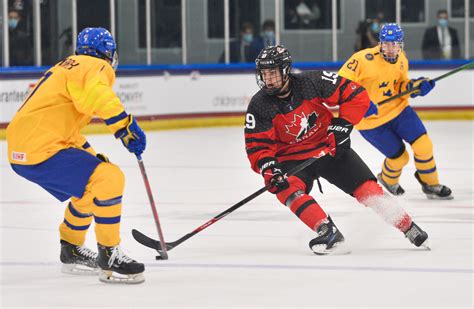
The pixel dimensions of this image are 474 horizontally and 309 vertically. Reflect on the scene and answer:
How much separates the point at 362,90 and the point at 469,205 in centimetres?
191

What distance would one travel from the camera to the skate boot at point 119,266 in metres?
4.75

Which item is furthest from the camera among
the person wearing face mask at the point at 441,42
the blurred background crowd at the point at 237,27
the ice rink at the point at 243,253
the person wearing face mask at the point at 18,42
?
the person wearing face mask at the point at 441,42

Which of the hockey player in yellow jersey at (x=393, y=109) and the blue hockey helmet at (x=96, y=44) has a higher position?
the blue hockey helmet at (x=96, y=44)

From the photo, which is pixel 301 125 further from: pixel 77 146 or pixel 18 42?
pixel 18 42

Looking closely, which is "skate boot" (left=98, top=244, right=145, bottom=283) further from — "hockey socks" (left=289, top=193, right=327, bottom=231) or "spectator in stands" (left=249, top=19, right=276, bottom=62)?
"spectator in stands" (left=249, top=19, right=276, bottom=62)

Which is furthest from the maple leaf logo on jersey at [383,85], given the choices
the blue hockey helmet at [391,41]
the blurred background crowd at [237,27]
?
the blurred background crowd at [237,27]

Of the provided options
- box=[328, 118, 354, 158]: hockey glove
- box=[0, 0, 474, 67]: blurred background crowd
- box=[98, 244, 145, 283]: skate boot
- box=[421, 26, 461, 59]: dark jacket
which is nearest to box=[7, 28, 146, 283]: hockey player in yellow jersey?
box=[98, 244, 145, 283]: skate boot

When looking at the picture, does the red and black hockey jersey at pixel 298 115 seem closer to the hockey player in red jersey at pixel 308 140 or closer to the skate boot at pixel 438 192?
the hockey player in red jersey at pixel 308 140

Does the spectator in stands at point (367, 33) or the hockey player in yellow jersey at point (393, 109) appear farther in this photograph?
the spectator in stands at point (367, 33)

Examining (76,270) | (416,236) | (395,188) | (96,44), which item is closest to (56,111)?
(96,44)

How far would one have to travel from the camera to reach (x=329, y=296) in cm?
449

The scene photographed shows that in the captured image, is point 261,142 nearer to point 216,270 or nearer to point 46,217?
point 216,270

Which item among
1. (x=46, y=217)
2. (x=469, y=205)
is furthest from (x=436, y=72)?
(x=46, y=217)

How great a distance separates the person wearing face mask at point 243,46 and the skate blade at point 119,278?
9.28m
